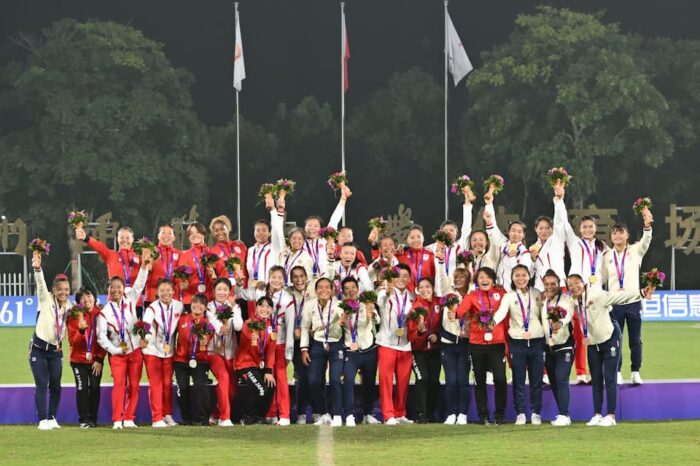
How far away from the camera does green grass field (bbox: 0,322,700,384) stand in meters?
16.5

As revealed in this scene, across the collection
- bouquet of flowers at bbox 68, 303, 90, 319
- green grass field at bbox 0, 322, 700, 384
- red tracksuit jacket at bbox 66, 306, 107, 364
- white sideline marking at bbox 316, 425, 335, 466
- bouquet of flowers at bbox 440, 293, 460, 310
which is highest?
bouquet of flowers at bbox 440, 293, 460, 310

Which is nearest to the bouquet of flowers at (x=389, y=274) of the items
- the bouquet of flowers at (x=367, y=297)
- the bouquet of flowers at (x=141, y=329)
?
the bouquet of flowers at (x=367, y=297)

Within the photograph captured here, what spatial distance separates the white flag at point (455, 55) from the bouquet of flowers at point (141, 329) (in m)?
23.6

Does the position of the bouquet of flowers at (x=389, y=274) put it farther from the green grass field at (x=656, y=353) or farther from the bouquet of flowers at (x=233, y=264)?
the green grass field at (x=656, y=353)

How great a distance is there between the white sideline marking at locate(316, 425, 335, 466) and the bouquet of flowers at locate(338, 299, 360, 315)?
104cm

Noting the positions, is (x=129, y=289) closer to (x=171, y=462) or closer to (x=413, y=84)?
(x=171, y=462)

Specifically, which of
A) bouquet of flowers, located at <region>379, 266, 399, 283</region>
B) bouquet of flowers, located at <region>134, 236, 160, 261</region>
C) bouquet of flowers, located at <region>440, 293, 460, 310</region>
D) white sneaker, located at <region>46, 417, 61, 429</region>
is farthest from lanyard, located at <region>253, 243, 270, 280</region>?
white sneaker, located at <region>46, 417, 61, 429</region>

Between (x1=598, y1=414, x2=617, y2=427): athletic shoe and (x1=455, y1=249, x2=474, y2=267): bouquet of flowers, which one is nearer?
(x1=598, y1=414, x2=617, y2=427): athletic shoe

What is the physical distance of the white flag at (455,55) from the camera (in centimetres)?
3484

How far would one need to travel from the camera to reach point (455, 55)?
35062mm

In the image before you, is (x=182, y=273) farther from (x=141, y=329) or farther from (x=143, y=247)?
(x=141, y=329)

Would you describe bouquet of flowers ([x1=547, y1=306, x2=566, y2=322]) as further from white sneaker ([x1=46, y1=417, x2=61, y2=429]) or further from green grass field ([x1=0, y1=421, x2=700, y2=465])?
white sneaker ([x1=46, y1=417, x2=61, y2=429])

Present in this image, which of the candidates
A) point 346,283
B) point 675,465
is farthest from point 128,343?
point 675,465

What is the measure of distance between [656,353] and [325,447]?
9.94 metres
